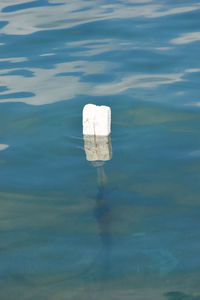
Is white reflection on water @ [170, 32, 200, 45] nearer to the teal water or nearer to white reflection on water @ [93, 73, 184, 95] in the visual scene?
the teal water

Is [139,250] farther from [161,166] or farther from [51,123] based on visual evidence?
[51,123]

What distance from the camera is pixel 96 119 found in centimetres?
545

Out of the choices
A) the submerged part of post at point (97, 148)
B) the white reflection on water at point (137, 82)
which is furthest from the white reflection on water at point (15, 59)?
the submerged part of post at point (97, 148)

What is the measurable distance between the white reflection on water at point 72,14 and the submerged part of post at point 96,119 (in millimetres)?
4712

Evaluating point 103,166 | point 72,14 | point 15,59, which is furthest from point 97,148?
point 72,14

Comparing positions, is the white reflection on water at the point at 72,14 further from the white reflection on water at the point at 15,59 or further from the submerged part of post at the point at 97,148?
the submerged part of post at the point at 97,148

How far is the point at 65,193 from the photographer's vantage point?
16.1ft

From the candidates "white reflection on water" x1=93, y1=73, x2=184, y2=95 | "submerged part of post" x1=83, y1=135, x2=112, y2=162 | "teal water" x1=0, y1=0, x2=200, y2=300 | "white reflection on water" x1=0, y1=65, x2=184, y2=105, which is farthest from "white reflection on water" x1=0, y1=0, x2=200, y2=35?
"submerged part of post" x1=83, y1=135, x2=112, y2=162

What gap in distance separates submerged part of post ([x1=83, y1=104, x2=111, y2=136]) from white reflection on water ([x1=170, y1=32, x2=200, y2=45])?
12.6ft

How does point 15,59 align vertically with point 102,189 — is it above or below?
above

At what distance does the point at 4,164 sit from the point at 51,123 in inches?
43.7

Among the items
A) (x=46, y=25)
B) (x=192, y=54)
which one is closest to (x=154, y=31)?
(x=192, y=54)

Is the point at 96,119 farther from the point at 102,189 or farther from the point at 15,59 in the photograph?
the point at 15,59

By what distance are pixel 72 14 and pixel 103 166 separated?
618cm
